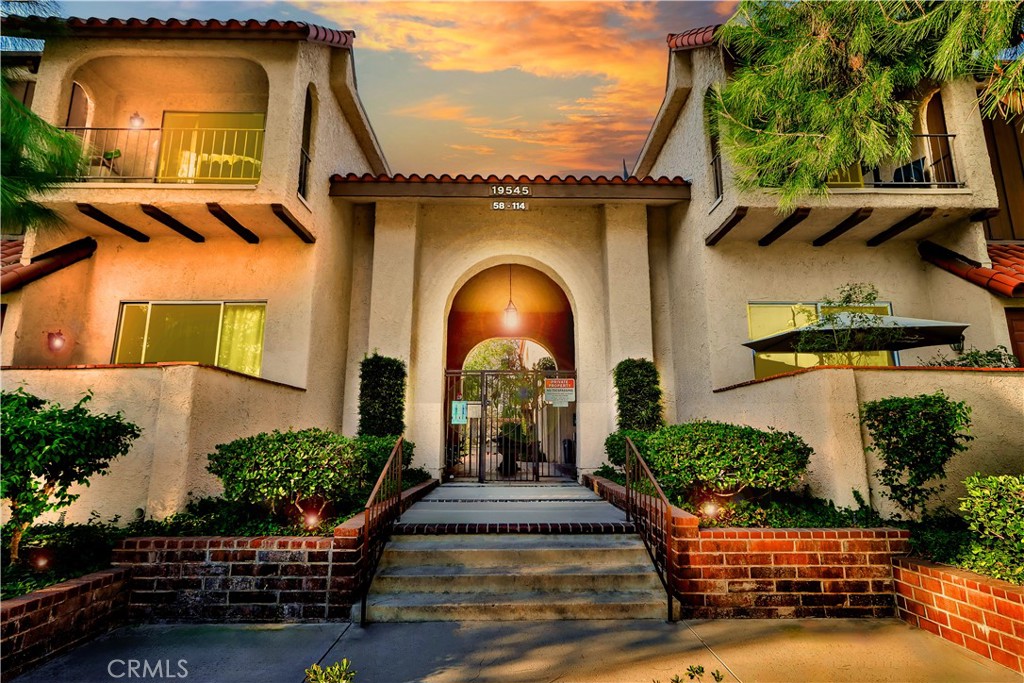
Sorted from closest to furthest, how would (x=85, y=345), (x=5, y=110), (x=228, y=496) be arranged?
(x=5, y=110) → (x=228, y=496) → (x=85, y=345)

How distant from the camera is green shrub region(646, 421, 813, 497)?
444 cm


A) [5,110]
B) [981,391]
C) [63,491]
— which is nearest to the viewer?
[5,110]

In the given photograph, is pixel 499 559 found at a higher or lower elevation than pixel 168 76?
lower

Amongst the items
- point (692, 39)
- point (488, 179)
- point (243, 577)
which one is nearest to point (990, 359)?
point (692, 39)

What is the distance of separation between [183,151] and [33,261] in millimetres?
2807

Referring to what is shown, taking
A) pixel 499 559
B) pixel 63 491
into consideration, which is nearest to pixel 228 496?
pixel 63 491

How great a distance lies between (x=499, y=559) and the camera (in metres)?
4.45

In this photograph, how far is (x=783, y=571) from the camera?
3.93 metres

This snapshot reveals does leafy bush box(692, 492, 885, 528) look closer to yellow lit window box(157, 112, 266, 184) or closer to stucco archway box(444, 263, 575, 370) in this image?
stucco archway box(444, 263, 575, 370)

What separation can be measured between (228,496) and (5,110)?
133 inches

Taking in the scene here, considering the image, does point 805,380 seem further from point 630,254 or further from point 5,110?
point 5,110

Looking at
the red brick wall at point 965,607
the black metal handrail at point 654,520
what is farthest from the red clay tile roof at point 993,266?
the black metal handrail at point 654,520

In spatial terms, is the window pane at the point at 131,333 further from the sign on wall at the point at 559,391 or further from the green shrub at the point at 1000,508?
the green shrub at the point at 1000,508

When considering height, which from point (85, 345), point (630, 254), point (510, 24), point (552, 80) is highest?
point (552, 80)
